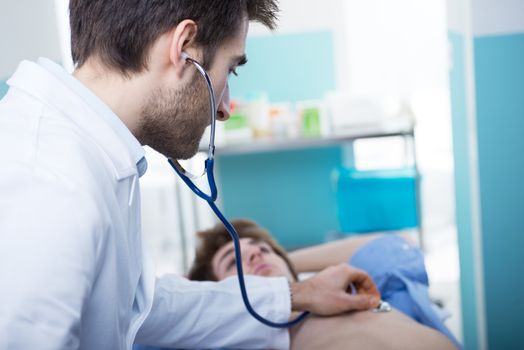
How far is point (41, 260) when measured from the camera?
24.8 inches

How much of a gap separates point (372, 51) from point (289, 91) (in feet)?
2.03

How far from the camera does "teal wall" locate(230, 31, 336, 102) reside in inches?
123

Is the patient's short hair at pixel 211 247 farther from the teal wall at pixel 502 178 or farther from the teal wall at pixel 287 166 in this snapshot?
the teal wall at pixel 287 166

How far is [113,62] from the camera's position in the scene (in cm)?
88

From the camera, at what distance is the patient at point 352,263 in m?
1.18

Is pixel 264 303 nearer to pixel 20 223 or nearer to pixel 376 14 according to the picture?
pixel 20 223

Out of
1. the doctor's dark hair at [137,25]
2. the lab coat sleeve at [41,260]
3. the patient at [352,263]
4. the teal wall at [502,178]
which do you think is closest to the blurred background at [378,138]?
the teal wall at [502,178]

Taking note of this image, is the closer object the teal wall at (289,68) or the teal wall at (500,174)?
the teal wall at (500,174)

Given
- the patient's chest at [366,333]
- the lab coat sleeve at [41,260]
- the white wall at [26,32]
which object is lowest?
the patient's chest at [366,333]

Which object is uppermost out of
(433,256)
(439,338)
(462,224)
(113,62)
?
(113,62)

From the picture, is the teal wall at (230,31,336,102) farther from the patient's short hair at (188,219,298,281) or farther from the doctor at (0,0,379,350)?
the doctor at (0,0,379,350)

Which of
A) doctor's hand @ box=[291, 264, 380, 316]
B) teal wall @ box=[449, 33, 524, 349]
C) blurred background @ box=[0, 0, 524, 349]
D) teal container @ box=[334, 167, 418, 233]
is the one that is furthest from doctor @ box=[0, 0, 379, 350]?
teal container @ box=[334, 167, 418, 233]

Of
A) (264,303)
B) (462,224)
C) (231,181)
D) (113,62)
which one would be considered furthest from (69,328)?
(231,181)

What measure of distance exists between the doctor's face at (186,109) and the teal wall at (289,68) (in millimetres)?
2174
